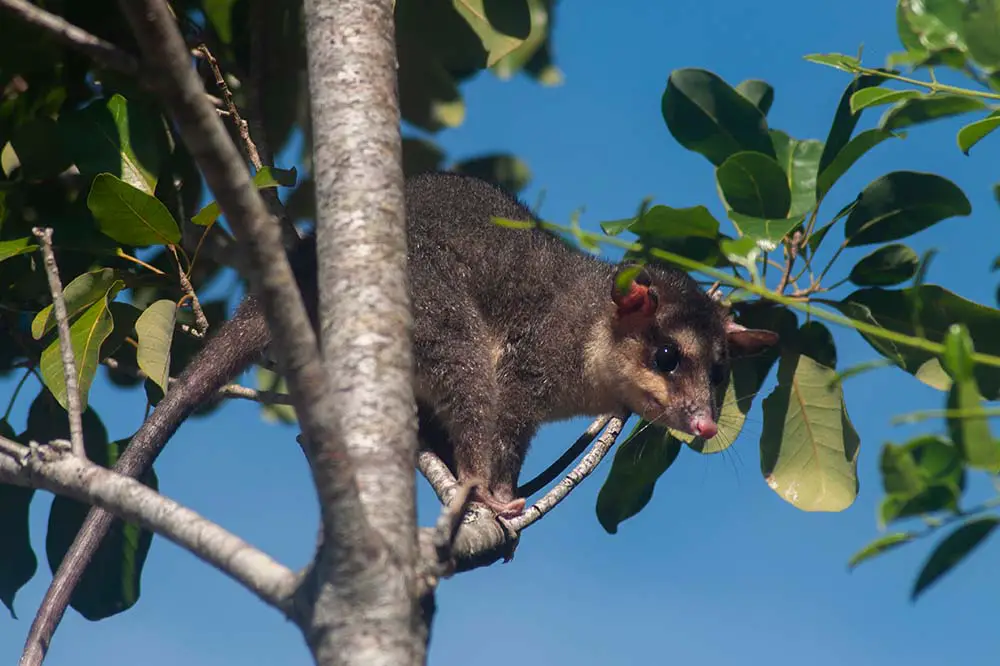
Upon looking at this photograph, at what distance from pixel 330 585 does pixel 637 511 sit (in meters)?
2.52

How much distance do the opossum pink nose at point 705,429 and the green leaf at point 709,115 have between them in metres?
1.11

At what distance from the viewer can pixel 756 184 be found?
3.75m

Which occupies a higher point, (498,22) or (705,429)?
(498,22)

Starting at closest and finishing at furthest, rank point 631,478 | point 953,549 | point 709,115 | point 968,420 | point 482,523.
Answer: point 968,420, point 953,549, point 482,523, point 709,115, point 631,478

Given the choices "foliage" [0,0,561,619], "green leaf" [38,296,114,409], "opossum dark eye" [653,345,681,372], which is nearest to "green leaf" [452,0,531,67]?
"foliage" [0,0,561,619]

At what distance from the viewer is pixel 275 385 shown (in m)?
5.42

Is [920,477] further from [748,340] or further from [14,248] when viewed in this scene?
[14,248]

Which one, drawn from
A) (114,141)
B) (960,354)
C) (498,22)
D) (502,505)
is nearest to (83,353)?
(114,141)

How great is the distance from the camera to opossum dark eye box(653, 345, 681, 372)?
216 inches

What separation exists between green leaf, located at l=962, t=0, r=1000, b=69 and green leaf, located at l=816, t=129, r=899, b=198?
1194 millimetres

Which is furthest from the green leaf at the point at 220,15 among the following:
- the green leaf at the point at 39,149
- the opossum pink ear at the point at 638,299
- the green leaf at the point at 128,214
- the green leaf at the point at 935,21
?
the green leaf at the point at 935,21

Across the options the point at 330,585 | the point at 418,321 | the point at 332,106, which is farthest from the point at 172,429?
the point at 330,585

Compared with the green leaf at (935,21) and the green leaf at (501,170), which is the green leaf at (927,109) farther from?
the green leaf at (501,170)

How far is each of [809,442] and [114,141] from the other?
2811 mm
